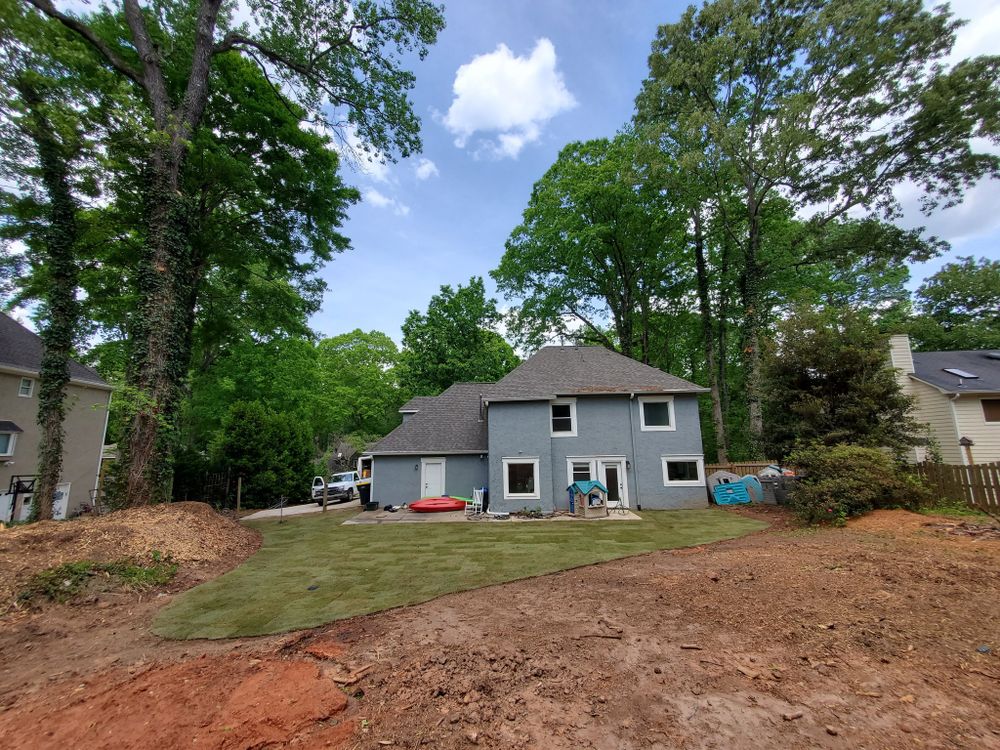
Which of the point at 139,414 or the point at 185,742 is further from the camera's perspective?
the point at 139,414

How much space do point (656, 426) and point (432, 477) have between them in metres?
9.42

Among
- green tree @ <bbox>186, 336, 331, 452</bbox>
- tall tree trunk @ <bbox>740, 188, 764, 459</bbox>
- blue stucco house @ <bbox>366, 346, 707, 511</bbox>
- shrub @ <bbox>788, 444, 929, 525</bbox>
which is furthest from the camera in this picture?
green tree @ <bbox>186, 336, 331, 452</bbox>

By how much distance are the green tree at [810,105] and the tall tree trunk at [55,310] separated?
70.9 feet

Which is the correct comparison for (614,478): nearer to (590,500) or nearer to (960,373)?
(590,500)

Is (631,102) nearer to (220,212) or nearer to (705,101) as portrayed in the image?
(705,101)

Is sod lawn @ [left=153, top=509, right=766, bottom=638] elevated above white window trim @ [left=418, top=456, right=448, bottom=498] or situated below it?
below

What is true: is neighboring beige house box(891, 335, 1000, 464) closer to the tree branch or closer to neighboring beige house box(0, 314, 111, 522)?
the tree branch

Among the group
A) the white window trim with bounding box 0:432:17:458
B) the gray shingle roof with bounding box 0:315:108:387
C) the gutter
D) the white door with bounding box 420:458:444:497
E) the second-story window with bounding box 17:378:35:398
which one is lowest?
the white door with bounding box 420:458:444:497

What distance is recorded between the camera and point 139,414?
9.30m

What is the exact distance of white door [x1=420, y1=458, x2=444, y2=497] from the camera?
53.6 ft

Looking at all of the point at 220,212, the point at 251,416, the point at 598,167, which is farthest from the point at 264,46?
the point at 598,167

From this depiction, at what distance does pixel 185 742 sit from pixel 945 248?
88.2 ft

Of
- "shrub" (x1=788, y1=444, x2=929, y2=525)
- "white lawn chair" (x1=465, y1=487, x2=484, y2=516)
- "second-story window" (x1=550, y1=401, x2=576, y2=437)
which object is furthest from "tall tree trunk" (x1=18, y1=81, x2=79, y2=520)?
"shrub" (x1=788, y1=444, x2=929, y2=525)

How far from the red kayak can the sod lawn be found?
248cm
